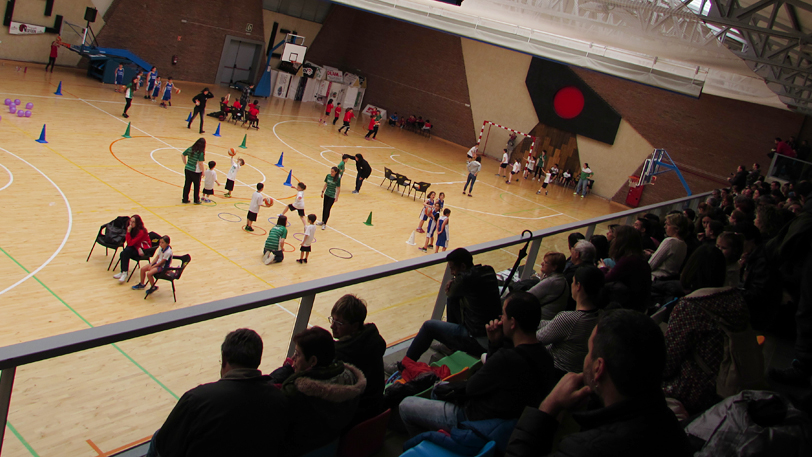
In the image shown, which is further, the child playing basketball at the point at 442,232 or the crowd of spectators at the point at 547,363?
the child playing basketball at the point at 442,232

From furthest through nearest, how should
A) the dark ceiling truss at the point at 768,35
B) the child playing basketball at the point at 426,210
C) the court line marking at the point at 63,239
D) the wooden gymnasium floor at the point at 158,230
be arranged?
1. the child playing basketball at the point at 426,210
2. the court line marking at the point at 63,239
3. the dark ceiling truss at the point at 768,35
4. the wooden gymnasium floor at the point at 158,230

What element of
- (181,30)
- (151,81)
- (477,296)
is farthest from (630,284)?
(181,30)

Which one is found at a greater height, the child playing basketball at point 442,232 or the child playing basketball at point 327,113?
the child playing basketball at point 327,113

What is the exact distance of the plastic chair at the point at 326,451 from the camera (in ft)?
10.8

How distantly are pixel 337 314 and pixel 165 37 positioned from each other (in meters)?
29.6

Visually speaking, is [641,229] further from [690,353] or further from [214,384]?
[214,384]

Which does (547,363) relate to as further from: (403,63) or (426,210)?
(403,63)

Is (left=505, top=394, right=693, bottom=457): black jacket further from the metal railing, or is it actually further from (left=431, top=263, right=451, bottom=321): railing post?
(left=431, top=263, right=451, bottom=321): railing post

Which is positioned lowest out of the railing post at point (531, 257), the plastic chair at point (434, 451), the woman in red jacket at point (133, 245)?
the woman in red jacket at point (133, 245)

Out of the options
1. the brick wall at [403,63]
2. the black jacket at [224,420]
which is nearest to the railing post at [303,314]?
the black jacket at [224,420]

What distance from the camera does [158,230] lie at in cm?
1290

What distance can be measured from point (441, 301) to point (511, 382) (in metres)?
1.87

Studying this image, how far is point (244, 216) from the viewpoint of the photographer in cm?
1516

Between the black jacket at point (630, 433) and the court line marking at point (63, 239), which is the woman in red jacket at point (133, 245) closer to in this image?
the court line marking at point (63, 239)
